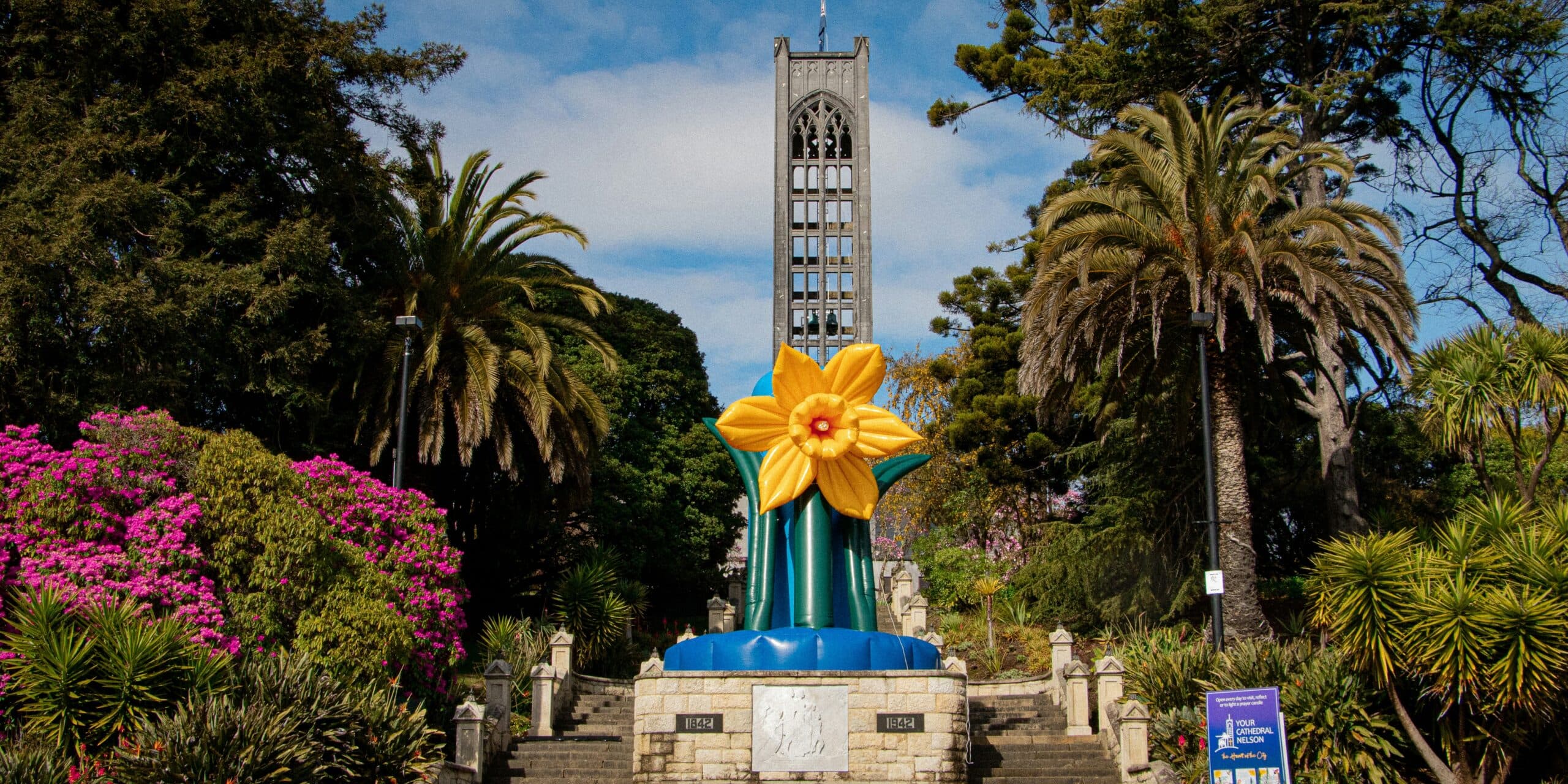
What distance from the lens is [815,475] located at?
54.1ft

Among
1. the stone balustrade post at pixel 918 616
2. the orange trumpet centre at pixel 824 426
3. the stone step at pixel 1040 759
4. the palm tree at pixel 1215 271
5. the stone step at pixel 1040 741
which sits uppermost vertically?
the palm tree at pixel 1215 271

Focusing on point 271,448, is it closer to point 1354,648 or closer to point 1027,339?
point 1027,339

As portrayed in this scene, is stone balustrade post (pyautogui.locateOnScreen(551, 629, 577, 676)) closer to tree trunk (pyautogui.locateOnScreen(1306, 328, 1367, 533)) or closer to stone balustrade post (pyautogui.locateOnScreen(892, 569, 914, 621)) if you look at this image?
stone balustrade post (pyautogui.locateOnScreen(892, 569, 914, 621))

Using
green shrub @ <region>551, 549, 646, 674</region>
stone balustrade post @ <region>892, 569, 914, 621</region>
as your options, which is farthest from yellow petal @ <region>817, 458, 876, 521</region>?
stone balustrade post @ <region>892, 569, 914, 621</region>

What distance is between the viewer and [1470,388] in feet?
55.0

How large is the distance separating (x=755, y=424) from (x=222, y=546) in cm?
732

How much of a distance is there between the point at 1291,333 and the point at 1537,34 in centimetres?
864

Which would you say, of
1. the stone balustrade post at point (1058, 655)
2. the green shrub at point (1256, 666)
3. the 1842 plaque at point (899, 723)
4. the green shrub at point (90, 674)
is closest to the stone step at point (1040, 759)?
the green shrub at point (1256, 666)

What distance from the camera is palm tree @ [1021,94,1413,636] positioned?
61.8ft

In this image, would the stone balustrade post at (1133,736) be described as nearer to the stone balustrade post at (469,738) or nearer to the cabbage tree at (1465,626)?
the cabbage tree at (1465,626)

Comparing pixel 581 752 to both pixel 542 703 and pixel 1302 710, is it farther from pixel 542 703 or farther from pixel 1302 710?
pixel 1302 710

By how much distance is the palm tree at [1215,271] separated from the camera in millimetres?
18844

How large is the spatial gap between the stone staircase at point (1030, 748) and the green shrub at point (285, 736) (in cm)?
755

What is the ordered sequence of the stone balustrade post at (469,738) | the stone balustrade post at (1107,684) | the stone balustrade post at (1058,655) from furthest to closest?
the stone balustrade post at (1058,655)
the stone balustrade post at (1107,684)
the stone balustrade post at (469,738)
